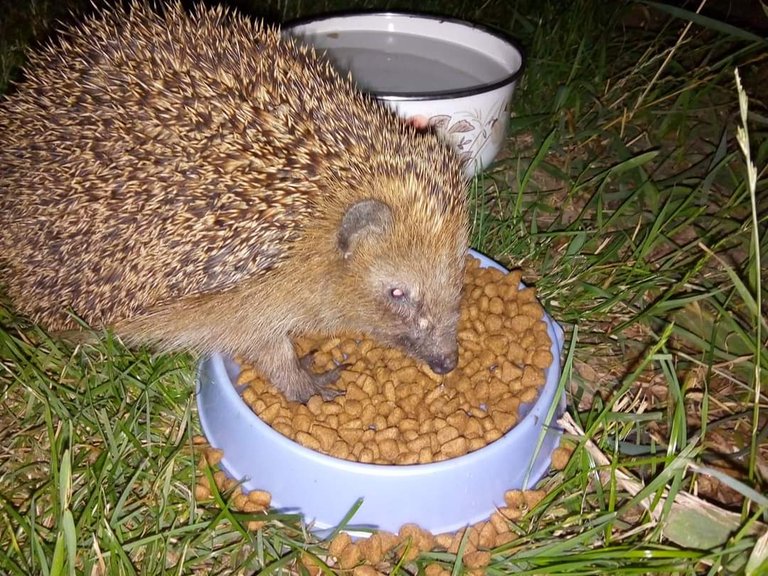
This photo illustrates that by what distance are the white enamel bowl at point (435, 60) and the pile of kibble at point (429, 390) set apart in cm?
56

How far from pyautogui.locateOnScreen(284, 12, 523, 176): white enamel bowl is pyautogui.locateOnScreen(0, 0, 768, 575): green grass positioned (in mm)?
193

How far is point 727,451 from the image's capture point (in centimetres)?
185

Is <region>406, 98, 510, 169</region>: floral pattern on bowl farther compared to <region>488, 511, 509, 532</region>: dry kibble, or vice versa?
<region>406, 98, 510, 169</region>: floral pattern on bowl

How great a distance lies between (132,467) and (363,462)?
0.52 meters

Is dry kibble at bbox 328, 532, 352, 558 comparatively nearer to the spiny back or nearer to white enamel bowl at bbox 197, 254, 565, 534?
white enamel bowl at bbox 197, 254, 565, 534

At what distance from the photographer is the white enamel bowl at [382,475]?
1.54m

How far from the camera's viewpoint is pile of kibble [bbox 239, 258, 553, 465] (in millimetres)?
1689

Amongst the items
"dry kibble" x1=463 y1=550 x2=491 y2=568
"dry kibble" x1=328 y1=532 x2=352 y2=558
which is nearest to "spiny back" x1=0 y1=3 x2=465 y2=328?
"dry kibble" x1=328 y1=532 x2=352 y2=558

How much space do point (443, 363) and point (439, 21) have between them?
5.24 ft

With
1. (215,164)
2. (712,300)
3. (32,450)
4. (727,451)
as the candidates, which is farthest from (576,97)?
(32,450)

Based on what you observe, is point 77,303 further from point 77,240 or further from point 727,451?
point 727,451

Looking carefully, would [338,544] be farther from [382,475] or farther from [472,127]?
[472,127]

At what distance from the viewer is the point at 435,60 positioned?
2.82 m

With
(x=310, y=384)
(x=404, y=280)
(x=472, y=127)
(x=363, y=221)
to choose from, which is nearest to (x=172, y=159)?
(x=363, y=221)
